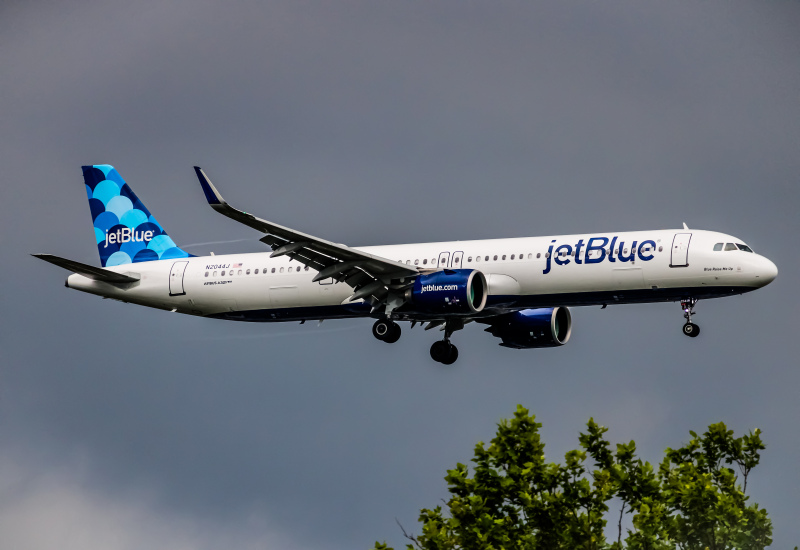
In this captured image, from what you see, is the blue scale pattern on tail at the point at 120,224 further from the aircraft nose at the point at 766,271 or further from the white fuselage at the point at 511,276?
the aircraft nose at the point at 766,271

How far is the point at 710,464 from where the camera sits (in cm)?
5050

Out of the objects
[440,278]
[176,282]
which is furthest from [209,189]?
[176,282]

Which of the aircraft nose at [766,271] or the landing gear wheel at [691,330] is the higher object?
the aircraft nose at [766,271]

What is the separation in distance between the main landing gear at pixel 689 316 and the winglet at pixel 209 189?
21104 millimetres

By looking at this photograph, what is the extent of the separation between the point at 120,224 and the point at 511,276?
78.6ft

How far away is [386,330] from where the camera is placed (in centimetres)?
6612

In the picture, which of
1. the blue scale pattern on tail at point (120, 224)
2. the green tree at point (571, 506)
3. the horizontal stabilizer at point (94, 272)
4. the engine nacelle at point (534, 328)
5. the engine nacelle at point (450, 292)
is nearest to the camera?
the green tree at point (571, 506)

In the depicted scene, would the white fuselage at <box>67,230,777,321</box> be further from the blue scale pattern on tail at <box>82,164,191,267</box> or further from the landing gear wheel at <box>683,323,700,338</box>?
the blue scale pattern on tail at <box>82,164,191,267</box>

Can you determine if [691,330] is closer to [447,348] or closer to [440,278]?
[440,278]

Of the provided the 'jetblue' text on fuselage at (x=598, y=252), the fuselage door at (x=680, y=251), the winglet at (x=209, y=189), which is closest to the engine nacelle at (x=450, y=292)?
the 'jetblue' text on fuselage at (x=598, y=252)

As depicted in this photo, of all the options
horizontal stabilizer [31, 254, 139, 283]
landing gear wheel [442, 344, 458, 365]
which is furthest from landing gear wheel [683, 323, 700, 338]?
horizontal stabilizer [31, 254, 139, 283]

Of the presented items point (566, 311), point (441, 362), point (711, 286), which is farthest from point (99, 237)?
point (711, 286)

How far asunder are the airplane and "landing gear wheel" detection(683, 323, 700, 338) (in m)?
0.05

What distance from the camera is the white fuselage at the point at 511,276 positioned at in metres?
59.7
